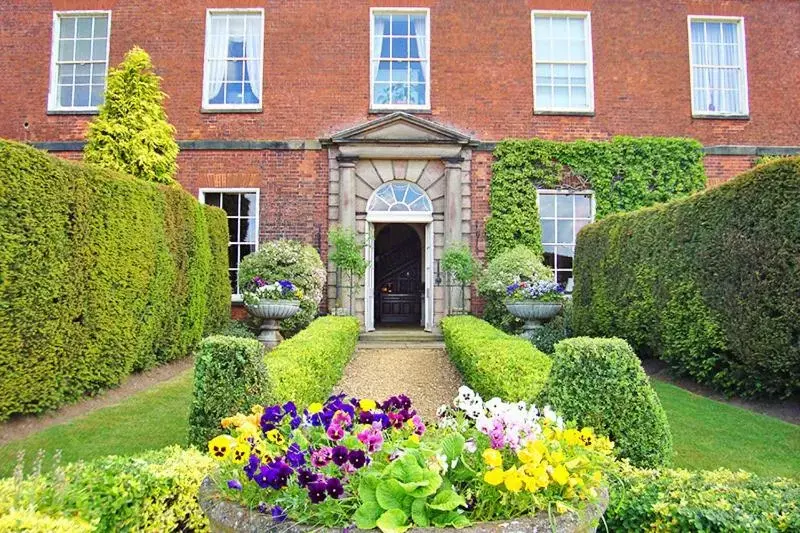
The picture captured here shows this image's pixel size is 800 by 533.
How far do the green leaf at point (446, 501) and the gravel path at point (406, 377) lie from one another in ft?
13.7

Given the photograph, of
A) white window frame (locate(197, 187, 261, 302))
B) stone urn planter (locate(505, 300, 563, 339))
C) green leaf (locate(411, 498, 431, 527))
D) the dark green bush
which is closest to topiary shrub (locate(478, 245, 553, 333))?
stone urn planter (locate(505, 300, 563, 339))

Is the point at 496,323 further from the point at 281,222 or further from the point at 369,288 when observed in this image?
the point at 281,222

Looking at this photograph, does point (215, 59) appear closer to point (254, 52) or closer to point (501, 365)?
point (254, 52)

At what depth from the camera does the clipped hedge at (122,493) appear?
2.43 metres

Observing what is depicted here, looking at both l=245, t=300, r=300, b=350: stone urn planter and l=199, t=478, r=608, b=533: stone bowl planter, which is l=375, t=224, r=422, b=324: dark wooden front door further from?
l=199, t=478, r=608, b=533: stone bowl planter

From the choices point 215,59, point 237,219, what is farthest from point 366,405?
point 215,59

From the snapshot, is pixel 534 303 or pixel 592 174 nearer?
pixel 534 303

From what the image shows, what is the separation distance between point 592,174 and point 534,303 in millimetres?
3878

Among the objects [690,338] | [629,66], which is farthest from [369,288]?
[629,66]

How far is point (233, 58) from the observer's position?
39.8ft

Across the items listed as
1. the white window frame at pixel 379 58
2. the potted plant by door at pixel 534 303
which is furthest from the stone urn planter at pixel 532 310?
the white window frame at pixel 379 58

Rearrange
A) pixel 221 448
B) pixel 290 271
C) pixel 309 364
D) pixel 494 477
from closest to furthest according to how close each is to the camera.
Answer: pixel 494 477 < pixel 221 448 < pixel 309 364 < pixel 290 271

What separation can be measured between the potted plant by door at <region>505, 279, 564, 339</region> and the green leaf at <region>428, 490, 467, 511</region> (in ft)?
26.0

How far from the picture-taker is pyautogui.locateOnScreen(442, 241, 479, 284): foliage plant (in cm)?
1095
